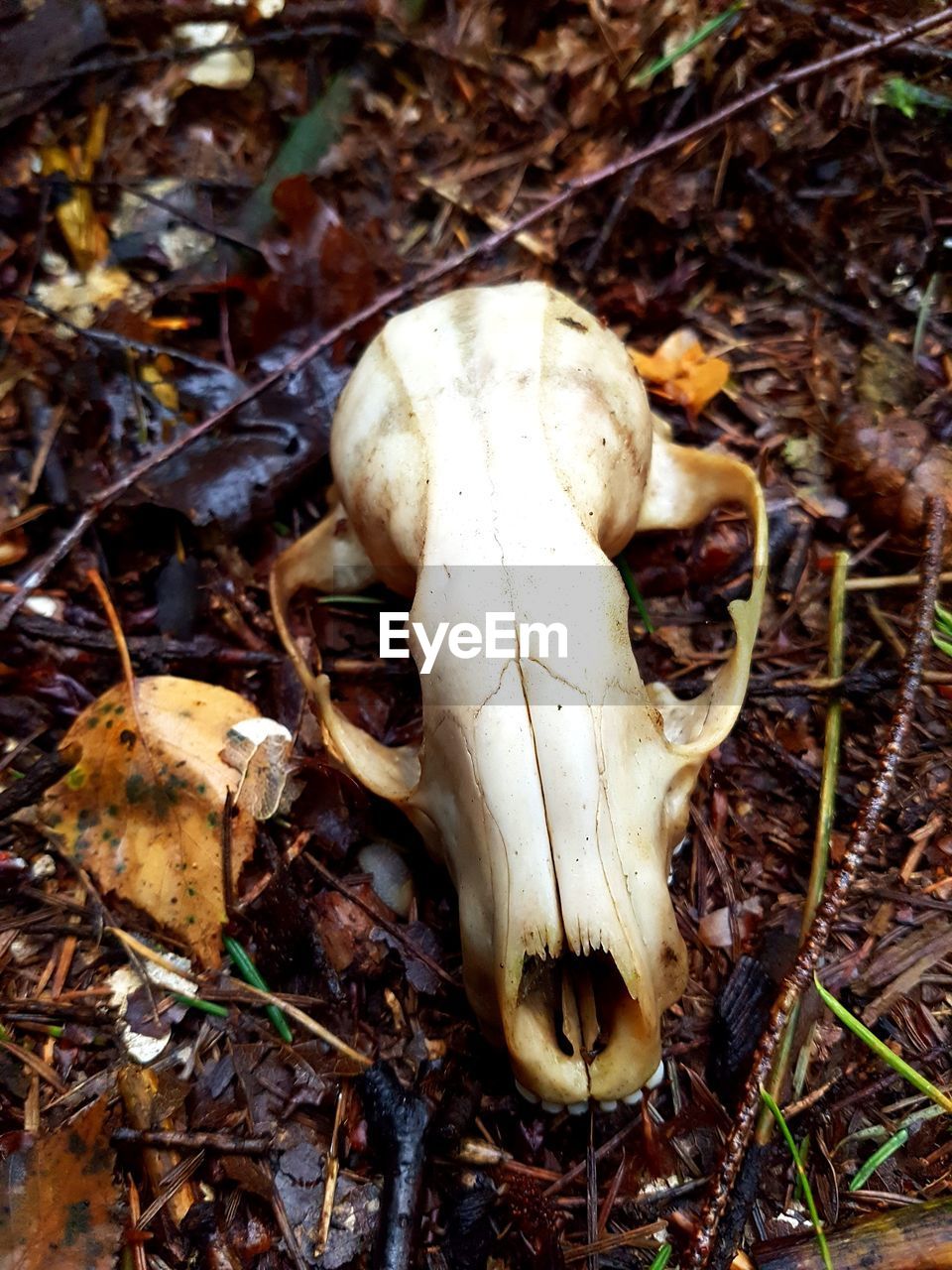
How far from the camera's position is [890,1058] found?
2.10 meters

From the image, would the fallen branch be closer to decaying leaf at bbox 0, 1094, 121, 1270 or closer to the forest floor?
the forest floor

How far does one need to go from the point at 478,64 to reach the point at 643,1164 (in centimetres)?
392

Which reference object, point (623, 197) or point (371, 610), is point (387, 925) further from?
point (623, 197)

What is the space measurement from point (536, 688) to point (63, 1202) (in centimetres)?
159

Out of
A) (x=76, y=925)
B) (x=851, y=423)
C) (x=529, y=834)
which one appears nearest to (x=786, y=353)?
(x=851, y=423)

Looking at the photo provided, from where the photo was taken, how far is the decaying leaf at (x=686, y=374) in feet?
10.3

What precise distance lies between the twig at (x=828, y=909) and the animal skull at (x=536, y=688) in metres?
0.27

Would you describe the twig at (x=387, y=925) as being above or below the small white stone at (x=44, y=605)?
below

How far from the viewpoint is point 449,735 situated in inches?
77.5

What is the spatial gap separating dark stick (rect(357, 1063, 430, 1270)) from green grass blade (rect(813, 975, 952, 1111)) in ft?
3.30

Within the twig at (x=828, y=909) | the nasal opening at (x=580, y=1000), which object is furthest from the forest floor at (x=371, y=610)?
the nasal opening at (x=580, y=1000)

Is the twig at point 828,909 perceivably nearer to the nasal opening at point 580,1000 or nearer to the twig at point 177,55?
the nasal opening at point 580,1000

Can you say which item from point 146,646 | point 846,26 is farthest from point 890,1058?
point 846,26

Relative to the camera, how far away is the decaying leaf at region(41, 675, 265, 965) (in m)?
2.48
